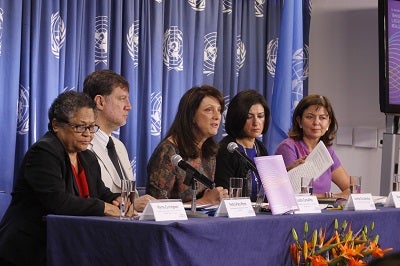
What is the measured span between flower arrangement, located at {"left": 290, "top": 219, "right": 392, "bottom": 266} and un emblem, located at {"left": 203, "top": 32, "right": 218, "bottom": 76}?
2441 millimetres

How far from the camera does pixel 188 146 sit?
3.69 metres

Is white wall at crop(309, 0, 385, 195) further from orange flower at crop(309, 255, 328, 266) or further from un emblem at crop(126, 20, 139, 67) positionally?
orange flower at crop(309, 255, 328, 266)

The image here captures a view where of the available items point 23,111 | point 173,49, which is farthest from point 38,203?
point 173,49

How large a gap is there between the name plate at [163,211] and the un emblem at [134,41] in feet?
7.89

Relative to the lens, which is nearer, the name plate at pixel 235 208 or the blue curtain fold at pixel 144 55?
the name plate at pixel 235 208

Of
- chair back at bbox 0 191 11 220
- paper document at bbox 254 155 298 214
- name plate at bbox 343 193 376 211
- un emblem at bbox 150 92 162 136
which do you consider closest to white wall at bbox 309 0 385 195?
un emblem at bbox 150 92 162 136

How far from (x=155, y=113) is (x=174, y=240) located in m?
2.64

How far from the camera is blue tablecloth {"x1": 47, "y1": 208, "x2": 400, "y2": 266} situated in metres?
2.25

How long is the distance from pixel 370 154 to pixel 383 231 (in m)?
2.75

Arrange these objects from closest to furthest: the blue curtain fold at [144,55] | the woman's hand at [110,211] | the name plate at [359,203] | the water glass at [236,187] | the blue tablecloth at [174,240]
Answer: the blue tablecloth at [174,240] → the woman's hand at [110,211] → the water glass at [236,187] → the name plate at [359,203] → the blue curtain fold at [144,55]

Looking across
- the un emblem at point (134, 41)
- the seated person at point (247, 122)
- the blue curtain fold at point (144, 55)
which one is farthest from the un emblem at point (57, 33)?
the seated person at point (247, 122)

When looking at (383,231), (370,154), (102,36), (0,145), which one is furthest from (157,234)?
(370,154)

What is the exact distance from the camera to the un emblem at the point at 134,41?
185 inches

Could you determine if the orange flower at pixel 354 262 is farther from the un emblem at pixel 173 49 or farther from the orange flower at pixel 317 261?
the un emblem at pixel 173 49
